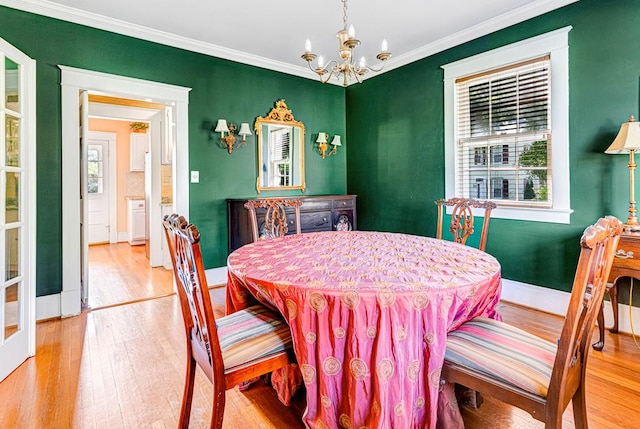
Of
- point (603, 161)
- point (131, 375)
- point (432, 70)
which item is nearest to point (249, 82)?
point (432, 70)

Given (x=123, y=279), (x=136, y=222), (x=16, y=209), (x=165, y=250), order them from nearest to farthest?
(x=16, y=209)
(x=123, y=279)
(x=165, y=250)
(x=136, y=222)

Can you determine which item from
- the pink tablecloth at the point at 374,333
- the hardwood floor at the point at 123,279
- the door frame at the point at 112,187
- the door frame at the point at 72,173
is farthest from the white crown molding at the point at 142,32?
the door frame at the point at 112,187

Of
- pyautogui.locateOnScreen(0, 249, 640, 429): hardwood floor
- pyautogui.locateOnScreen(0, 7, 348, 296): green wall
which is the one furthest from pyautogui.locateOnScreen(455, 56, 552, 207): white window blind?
pyautogui.locateOnScreen(0, 7, 348, 296): green wall

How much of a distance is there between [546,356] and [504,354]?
14cm

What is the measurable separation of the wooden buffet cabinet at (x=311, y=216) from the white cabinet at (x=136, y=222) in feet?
11.6

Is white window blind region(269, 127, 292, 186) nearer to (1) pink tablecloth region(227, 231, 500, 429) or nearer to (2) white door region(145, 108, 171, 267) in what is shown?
(2) white door region(145, 108, 171, 267)

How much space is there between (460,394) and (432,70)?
3.28 meters

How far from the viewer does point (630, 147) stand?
227 centimetres

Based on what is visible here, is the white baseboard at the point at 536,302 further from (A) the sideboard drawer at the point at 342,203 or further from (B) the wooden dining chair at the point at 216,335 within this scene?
(B) the wooden dining chair at the point at 216,335

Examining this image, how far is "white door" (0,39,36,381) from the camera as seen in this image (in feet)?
6.73

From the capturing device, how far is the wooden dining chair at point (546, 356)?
1045 mm

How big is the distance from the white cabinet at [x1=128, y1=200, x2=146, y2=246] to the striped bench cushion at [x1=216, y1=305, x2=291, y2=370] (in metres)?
5.76

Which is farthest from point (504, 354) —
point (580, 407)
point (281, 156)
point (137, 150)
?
point (137, 150)

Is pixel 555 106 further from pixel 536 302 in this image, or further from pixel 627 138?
pixel 536 302
